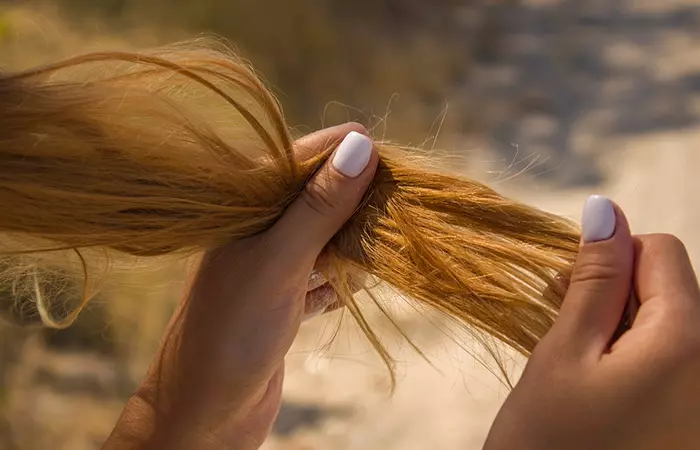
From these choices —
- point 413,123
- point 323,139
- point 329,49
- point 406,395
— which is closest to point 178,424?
point 323,139

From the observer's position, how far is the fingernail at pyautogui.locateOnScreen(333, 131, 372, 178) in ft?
4.00

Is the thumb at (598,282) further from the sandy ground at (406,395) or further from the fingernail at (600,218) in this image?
the sandy ground at (406,395)

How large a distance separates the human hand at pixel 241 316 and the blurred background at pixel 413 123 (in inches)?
7.5

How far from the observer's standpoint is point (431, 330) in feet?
12.4

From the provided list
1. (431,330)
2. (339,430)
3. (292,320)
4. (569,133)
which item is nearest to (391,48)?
(569,133)

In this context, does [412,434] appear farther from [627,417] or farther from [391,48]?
[391,48]

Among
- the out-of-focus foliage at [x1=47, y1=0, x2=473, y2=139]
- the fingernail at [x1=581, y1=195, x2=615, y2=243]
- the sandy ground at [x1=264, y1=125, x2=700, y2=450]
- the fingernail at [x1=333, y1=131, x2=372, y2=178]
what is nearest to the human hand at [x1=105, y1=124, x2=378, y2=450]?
the fingernail at [x1=333, y1=131, x2=372, y2=178]

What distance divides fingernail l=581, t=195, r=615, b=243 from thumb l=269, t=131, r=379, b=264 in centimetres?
32

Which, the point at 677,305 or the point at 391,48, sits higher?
the point at 391,48

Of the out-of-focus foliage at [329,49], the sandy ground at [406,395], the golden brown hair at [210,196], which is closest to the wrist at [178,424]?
the golden brown hair at [210,196]

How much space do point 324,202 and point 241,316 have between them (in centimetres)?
19

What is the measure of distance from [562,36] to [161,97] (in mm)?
6259

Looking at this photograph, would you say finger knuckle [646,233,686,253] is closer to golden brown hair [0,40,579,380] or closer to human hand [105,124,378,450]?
golden brown hair [0,40,579,380]

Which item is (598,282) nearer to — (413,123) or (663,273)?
(663,273)
